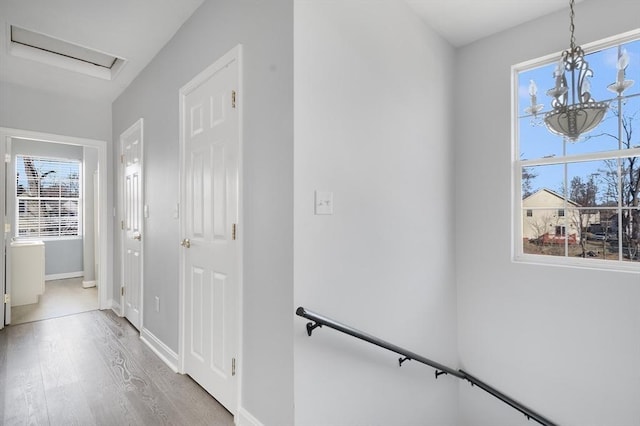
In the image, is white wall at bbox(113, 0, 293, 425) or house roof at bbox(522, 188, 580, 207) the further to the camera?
house roof at bbox(522, 188, 580, 207)

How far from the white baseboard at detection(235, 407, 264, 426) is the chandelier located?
217cm

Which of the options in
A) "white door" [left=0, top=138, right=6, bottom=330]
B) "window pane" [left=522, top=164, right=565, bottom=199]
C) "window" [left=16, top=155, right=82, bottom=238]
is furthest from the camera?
"window" [left=16, top=155, right=82, bottom=238]

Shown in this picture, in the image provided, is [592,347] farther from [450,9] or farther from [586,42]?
[450,9]

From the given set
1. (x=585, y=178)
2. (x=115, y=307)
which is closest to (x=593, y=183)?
(x=585, y=178)

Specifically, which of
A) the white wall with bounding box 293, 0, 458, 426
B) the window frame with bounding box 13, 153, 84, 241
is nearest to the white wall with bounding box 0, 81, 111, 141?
the window frame with bounding box 13, 153, 84, 241

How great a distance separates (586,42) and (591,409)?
2532 millimetres

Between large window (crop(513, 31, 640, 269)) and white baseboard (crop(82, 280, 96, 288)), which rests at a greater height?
large window (crop(513, 31, 640, 269))

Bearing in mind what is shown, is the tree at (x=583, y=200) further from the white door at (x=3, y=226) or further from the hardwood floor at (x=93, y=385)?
the white door at (x=3, y=226)

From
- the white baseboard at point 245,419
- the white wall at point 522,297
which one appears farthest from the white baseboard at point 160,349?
the white wall at point 522,297

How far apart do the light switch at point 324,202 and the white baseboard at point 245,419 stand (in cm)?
122

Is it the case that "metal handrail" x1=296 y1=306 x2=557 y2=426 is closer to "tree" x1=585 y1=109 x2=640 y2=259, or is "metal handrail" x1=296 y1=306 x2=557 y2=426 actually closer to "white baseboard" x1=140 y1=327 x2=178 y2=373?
"tree" x1=585 y1=109 x2=640 y2=259

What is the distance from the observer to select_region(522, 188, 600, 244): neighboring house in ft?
7.66

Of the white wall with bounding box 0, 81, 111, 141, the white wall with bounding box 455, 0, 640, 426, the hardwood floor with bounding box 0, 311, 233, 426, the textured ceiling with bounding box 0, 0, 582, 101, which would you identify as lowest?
the hardwood floor with bounding box 0, 311, 233, 426

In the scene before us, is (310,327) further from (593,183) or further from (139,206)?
(139,206)
